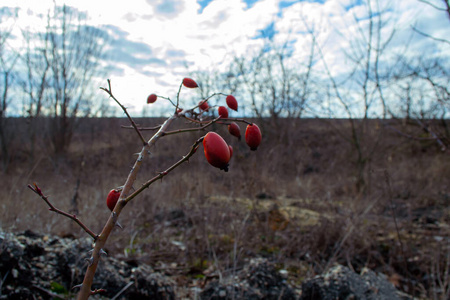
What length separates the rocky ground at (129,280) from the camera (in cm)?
180

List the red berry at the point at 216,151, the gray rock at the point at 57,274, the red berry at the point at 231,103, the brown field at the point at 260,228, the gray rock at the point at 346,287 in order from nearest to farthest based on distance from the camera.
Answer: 1. the red berry at the point at 216,151
2. the red berry at the point at 231,103
3. the gray rock at the point at 57,274
4. the gray rock at the point at 346,287
5. the brown field at the point at 260,228

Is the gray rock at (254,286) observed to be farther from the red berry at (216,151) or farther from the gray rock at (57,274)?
the red berry at (216,151)

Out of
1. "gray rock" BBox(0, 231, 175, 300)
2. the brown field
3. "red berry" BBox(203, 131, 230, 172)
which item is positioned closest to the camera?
"red berry" BBox(203, 131, 230, 172)

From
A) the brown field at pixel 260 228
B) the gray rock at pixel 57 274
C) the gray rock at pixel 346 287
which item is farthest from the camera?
the brown field at pixel 260 228

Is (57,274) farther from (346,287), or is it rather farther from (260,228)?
(260,228)

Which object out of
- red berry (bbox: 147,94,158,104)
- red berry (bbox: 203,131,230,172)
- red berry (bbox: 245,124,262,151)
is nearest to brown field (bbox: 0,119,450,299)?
red berry (bbox: 147,94,158,104)

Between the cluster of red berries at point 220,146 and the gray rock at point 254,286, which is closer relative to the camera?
the cluster of red berries at point 220,146

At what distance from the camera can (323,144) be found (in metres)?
20.0

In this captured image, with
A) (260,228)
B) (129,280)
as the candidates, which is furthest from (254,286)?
(260,228)

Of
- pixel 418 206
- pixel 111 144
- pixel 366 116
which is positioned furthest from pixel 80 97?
pixel 418 206

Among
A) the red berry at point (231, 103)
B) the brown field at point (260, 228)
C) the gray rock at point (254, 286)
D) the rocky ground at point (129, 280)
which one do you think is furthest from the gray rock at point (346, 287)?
the red berry at point (231, 103)

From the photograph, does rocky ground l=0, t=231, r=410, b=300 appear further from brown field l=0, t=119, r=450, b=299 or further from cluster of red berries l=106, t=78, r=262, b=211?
cluster of red berries l=106, t=78, r=262, b=211

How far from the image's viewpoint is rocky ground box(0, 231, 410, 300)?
1.80 meters

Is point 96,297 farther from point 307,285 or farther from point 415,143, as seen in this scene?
point 415,143
